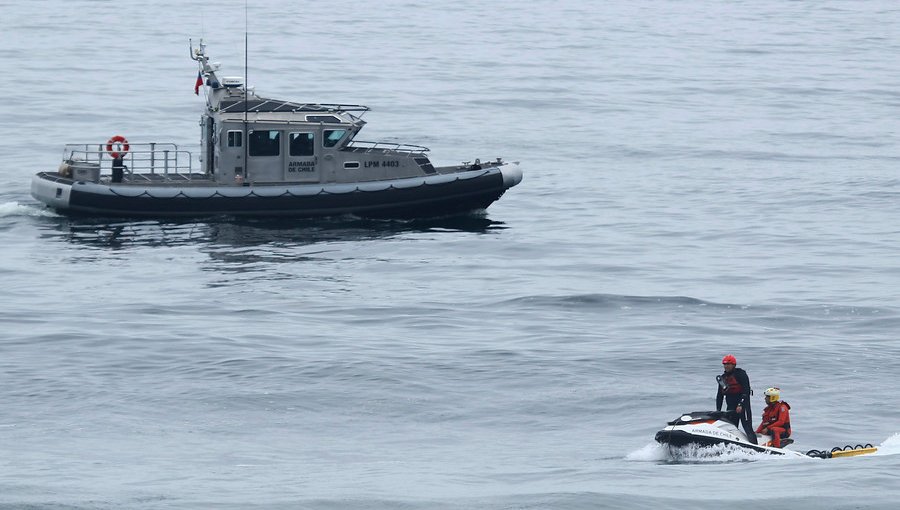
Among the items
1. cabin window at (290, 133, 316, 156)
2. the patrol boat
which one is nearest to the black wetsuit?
the patrol boat

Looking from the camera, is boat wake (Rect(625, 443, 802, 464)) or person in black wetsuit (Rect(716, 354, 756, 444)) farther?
person in black wetsuit (Rect(716, 354, 756, 444))

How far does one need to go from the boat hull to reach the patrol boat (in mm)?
26

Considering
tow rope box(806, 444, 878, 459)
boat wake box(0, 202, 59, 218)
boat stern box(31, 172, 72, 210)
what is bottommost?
tow rope box(806, 444, 878, 459)

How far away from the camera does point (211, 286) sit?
111 ft

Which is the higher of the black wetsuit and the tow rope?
the black wetsuit

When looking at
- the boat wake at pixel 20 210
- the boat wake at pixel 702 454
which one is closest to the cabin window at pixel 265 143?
the boat wake at pixel 20 210

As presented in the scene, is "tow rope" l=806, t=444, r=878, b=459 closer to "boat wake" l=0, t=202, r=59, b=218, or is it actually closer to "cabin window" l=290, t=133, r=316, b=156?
"cabin window" l=290, t=133, r=316, b=156

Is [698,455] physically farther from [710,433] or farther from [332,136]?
[332,136]

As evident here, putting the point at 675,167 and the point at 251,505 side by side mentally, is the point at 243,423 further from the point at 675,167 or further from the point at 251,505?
the point at 675,167

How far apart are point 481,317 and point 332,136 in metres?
10.6

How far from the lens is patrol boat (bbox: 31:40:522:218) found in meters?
40.0

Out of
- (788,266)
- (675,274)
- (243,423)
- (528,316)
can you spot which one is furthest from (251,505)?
A: (788,266)

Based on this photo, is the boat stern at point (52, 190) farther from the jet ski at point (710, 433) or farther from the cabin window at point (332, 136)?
the jet ski at point (710, 433)

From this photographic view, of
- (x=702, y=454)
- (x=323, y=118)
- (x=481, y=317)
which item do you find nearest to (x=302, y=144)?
(x=323, y=118)
